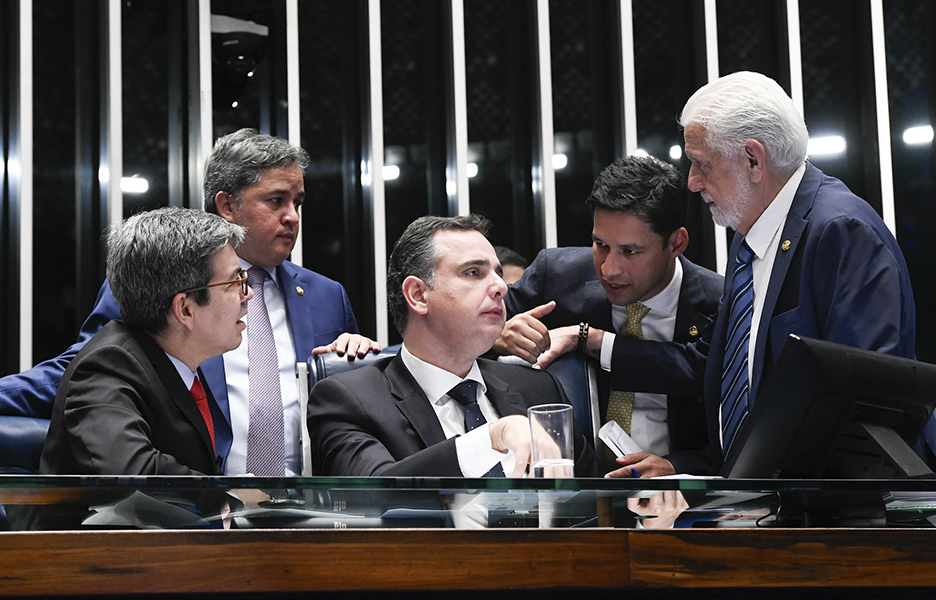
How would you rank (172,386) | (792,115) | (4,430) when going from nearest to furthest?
(172,386) < (4,430) < (792,115)

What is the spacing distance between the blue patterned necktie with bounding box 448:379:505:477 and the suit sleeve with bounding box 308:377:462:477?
0.55 feet

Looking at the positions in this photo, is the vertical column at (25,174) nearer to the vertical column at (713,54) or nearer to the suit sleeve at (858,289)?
the vertical column at (713,54)

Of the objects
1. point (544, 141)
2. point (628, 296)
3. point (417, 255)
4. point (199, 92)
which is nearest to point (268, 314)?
point (417, 255)

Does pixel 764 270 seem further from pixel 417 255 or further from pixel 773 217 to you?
pixel 417 255

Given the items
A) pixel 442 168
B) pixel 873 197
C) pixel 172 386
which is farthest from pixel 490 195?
pixel 172 386

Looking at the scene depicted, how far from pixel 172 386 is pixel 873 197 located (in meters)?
3.81

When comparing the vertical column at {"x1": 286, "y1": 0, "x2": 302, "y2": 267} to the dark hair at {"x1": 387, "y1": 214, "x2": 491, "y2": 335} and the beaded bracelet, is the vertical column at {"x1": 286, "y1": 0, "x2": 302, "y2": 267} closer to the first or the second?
the dark hair at {"x1": 387, "y1": 214, "x2": 491, "y2": 335}

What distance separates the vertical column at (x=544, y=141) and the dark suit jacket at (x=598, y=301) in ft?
5.30

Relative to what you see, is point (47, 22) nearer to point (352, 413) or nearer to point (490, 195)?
point (490, 195)

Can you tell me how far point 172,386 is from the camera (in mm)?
1967

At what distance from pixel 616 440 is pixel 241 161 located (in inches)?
59.5

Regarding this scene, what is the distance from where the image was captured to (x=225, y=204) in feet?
10.0

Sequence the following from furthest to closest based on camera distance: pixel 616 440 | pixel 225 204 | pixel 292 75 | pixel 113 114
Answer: pixel 292 75 < pixel 113 114 < pixel 225 204 < pixel 616 440

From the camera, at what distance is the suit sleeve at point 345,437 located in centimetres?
204
